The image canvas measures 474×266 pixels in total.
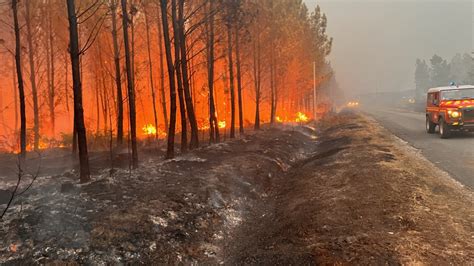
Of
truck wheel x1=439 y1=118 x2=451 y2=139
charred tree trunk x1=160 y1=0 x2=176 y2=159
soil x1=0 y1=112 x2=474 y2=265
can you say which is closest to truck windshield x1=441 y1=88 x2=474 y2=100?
truck wheel x1=439 y1=118 x2=451 y2=139

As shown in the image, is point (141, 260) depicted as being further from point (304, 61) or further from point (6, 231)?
point (304, 61)

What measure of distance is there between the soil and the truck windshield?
9340mm

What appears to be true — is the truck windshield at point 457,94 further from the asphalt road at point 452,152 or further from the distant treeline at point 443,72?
the distant treeline at point 443,72

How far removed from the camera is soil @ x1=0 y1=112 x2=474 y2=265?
21.1 ft

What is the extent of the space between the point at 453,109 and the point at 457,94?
1437 millimetres

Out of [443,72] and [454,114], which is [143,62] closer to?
[454,114]

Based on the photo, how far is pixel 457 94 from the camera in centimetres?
2070

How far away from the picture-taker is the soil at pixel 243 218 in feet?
21.1

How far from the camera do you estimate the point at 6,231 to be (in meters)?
7.06

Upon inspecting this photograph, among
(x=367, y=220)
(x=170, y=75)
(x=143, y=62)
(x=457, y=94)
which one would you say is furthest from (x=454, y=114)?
(x=143, y=62)

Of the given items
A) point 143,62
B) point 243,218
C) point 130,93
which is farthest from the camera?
point 143,62

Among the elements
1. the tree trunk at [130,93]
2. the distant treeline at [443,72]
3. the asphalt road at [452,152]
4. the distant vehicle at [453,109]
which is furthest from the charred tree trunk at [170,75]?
the distant treeline at [443,72]

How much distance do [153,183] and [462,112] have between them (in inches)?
642

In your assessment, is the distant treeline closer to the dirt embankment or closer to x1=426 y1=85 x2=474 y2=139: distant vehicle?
x1=426 y1=85 x2=474 y2=139: distant vehicle
